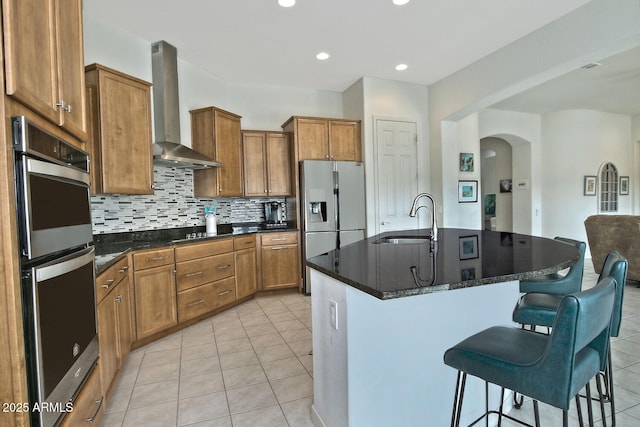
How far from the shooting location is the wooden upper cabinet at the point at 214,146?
160 inches

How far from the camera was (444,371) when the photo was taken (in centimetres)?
162

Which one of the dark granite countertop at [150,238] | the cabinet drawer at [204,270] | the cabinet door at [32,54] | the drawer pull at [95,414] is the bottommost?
the drawer pull at [95,414]

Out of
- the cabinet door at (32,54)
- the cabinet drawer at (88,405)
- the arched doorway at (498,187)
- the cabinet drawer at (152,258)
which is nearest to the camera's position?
the cabinet door at (32,54)

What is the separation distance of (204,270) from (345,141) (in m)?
2.62

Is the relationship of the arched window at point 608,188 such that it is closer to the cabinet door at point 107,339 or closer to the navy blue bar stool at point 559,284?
the navy blue bar stool at point 559,284

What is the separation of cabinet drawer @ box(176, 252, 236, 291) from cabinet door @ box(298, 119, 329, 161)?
1.72 m

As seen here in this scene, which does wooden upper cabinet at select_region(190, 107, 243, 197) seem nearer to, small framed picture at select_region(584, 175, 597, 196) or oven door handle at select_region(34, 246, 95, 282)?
oven door handle at select_region(34, 246, 95, 282)

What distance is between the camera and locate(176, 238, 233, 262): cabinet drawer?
327 cm

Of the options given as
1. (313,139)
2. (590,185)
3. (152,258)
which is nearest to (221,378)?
(152,258)

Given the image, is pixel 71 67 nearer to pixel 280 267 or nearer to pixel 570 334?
pixel 570 334

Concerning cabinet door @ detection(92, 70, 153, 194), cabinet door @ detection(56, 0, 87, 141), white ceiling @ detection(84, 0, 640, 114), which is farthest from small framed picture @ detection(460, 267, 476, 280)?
cabinet door @ detection(92, 70, 153, 194)

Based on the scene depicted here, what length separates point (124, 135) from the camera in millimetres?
3018

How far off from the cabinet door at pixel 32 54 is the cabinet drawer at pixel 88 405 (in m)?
1.15

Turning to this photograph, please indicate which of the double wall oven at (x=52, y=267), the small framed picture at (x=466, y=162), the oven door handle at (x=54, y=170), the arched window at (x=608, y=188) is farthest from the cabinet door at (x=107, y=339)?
the arched window at (x=608, y=188)
